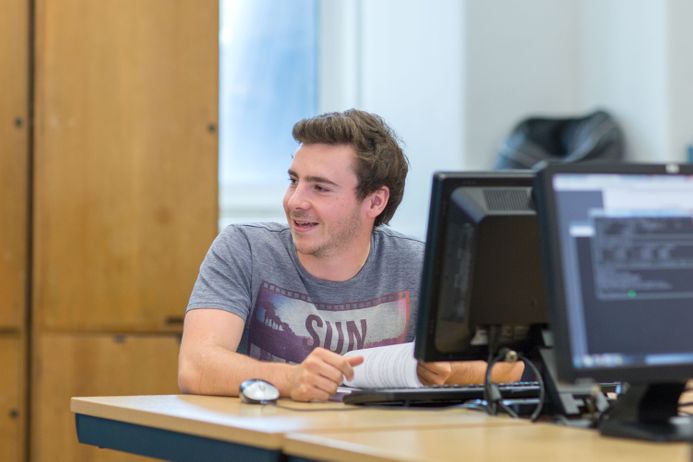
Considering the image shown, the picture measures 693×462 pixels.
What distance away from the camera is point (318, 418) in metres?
1.68

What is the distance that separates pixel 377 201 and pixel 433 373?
25.0 inches

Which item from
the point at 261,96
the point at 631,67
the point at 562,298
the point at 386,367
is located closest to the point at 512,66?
the point at 631,67

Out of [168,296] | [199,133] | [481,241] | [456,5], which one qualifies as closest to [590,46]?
[456,5]

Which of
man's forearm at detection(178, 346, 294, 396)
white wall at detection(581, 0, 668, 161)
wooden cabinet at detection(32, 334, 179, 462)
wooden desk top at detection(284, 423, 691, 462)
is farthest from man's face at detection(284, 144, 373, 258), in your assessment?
white wall at detection(581, 0, 668, 161)

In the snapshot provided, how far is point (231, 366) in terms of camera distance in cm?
204

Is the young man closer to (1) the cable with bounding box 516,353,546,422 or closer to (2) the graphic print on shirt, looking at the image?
(2) the graphic print on shirt

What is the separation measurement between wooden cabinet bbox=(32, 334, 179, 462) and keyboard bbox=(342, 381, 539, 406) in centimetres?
169

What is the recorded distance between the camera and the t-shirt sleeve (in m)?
2.26

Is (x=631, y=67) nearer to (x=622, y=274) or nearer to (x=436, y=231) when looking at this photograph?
(x=436, y=231)

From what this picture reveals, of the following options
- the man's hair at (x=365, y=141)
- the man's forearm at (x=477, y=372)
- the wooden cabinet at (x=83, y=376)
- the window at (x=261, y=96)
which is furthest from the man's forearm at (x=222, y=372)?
the window at (x=261, y=96)

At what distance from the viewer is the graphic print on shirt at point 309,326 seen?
2309mm

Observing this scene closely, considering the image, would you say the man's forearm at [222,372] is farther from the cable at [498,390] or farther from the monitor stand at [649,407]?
the monitor stand at [649,407]

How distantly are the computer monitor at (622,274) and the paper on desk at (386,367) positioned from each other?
1.70 feet

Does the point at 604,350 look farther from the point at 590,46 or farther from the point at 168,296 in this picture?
the point at 590,46
